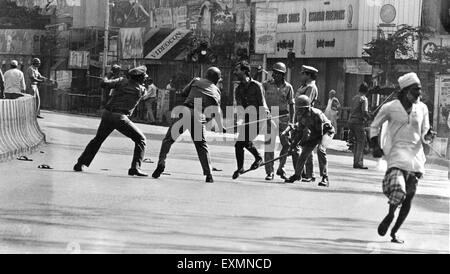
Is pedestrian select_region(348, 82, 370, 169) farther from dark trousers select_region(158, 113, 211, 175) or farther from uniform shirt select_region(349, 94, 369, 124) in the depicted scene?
dark trousers select_region(158, 113, 211, 175)

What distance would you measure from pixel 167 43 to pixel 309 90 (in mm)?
19278

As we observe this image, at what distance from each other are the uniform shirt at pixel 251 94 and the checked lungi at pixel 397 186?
19.3 ft

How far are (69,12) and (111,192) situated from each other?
30.9 metres

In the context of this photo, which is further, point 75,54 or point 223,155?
point 75,54

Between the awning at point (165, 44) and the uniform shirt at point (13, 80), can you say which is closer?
the uniform shirt at point (13, 80)

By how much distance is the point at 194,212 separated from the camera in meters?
12.2

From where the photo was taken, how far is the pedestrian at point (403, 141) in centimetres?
1033

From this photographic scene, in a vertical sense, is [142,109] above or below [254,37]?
below

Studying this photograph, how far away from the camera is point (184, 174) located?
17.5 metres

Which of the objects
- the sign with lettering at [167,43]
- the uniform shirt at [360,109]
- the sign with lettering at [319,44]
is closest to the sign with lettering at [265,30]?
the sign with lettering at [319,44]

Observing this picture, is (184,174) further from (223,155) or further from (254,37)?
(254,37)

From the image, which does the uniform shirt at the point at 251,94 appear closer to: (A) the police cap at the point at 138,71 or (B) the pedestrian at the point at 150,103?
(A) the police cap at the point at 138,71

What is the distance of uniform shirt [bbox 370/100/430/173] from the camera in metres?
10.4

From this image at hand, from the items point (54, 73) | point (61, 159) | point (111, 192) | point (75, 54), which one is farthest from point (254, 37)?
point (111, 192)
